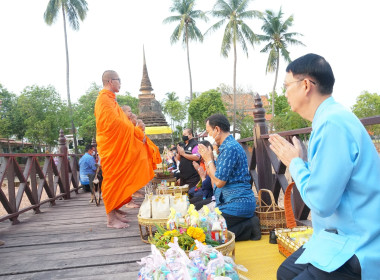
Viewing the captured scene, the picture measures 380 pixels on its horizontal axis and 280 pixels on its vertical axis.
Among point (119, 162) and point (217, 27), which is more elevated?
point (217, 27)

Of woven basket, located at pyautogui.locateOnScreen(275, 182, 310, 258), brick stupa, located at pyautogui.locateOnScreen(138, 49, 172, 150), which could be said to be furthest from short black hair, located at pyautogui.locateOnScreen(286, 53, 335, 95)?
brick stupa, located at pyautogui.locateOnScreen(138, 49, 172, 150)

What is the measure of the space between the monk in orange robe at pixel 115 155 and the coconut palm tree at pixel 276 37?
28379 mm

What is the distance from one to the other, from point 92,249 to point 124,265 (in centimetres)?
69

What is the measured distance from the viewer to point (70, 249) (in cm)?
337

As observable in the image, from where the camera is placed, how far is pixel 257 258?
281 cm

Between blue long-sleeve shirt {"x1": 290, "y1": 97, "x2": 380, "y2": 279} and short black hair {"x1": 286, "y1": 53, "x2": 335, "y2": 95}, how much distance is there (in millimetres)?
175

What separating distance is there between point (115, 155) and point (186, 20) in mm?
28150

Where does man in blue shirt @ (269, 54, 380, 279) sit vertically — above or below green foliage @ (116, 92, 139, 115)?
below

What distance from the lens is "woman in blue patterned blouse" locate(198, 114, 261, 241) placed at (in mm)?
3049

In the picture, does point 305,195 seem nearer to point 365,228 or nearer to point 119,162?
point 365,228

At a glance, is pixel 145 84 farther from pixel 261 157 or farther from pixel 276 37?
pixel 261 157

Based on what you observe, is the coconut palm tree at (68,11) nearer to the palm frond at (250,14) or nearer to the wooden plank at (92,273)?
the palm frond at (250,14)

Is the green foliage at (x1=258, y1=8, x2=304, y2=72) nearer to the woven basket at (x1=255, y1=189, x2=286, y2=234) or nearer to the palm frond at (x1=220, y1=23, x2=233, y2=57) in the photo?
the palm frond at (x1=220, y1=23, x2=233, y2=57)

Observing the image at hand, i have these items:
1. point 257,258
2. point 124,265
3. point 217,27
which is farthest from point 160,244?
point 217,27
